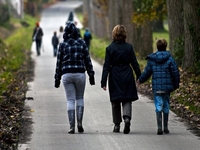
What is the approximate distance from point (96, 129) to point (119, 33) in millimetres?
1830

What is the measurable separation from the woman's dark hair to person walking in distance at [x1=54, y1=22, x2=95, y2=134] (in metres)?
0.58

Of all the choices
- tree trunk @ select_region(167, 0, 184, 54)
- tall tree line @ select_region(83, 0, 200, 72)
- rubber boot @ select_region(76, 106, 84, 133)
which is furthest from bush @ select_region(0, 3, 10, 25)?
rubber boot @ select_region(76, 106, 84, 133)

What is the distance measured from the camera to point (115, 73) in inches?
492

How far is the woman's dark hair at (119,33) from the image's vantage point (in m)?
12.3

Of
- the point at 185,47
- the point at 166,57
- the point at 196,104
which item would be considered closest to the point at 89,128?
the point at 166,57

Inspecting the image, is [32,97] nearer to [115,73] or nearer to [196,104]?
[196,104]

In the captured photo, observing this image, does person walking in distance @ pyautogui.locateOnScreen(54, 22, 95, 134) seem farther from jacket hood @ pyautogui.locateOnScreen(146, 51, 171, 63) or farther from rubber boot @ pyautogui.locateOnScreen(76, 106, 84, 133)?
jacket hood @ pyautogui.locateOnScreen(146, 51, 171, 63)

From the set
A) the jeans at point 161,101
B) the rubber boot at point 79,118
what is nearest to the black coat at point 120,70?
the jeans at point 161,101

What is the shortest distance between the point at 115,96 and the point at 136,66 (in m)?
0.61

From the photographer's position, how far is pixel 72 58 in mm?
12422

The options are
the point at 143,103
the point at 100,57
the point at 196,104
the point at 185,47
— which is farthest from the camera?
the point at 100,57

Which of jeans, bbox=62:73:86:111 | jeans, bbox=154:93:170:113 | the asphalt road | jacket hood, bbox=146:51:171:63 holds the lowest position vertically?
the asphalt road

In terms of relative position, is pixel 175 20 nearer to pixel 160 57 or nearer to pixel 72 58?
pixel 160 57

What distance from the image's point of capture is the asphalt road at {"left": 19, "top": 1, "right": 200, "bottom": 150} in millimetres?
11281
